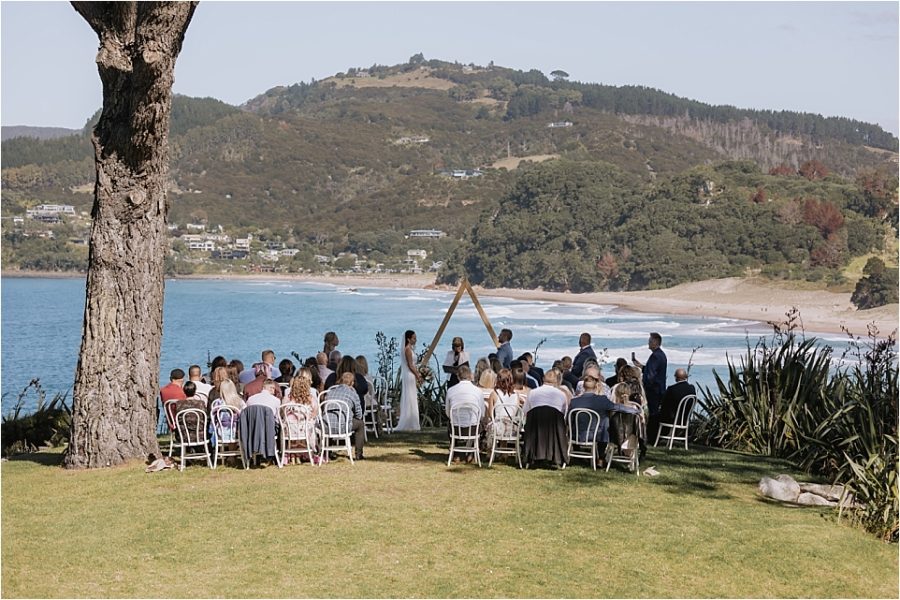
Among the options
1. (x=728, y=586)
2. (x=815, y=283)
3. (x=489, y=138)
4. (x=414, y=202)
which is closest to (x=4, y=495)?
(x=728, y=586)

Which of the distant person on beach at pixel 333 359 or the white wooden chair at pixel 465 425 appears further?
the distant person on beach at pixel 333 359

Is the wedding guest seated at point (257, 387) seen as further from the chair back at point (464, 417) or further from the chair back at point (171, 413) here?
the chair back at point (464, 417)

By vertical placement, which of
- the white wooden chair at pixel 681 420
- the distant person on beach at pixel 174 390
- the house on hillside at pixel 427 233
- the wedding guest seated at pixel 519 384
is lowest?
the white wooden chair at pixel 681 420

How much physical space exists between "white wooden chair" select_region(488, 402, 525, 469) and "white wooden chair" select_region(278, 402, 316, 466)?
5.98 feet

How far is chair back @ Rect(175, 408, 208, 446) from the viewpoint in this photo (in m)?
10.5

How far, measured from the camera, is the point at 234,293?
11994 cm

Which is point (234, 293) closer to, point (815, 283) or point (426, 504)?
point (815, 283)

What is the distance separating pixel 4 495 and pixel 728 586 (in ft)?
21.4

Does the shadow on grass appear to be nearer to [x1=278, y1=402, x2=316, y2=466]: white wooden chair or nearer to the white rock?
[x1=278, y1=402, x2=316, y2=466]: white wooden chair

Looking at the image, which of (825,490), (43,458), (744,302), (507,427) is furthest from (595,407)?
(744,302)

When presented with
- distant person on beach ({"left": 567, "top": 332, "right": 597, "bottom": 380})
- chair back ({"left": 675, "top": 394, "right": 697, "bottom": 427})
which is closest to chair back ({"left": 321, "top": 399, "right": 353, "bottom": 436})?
distant person on beach ({"left": 567, "top": 332, "right": 597, "bottom": 380})

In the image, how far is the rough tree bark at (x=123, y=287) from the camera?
34.7 ft

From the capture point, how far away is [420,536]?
27.5ft

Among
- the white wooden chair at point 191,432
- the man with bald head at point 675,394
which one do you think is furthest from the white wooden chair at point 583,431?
the white wooden chair at point 191,432
